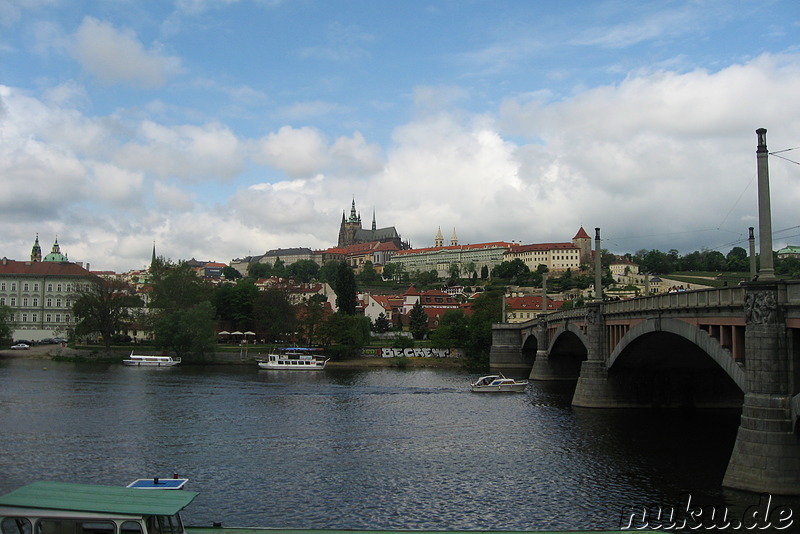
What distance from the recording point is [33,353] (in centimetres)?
11900

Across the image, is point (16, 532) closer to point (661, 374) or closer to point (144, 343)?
point (661, 374)

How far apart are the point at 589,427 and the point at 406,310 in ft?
443

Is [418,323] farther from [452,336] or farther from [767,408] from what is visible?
[767,408]

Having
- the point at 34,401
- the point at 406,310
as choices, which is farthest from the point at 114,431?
→ the point at 406,310

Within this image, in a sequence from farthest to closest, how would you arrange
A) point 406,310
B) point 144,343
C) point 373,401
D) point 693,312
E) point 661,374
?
point 406,310 < point 144,343 < point 373,401 < point 661,374 < point 693,312

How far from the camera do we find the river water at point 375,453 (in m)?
28.5

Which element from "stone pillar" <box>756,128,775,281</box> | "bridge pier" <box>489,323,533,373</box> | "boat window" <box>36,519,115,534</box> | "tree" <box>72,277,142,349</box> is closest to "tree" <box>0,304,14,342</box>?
"tree" <box>72,277,142,349</box>

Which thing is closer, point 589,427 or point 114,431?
point 114,431

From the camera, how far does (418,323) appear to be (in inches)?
6176

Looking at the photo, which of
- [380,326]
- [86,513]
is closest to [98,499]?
[86,513]

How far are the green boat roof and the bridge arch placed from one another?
22.9 metres

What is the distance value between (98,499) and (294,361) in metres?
87.8

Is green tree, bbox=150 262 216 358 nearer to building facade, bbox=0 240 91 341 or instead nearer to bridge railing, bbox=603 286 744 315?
building facade, bbox=0 240 91 341

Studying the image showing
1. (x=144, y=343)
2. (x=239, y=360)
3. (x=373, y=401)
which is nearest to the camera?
(x=373, y=401)
